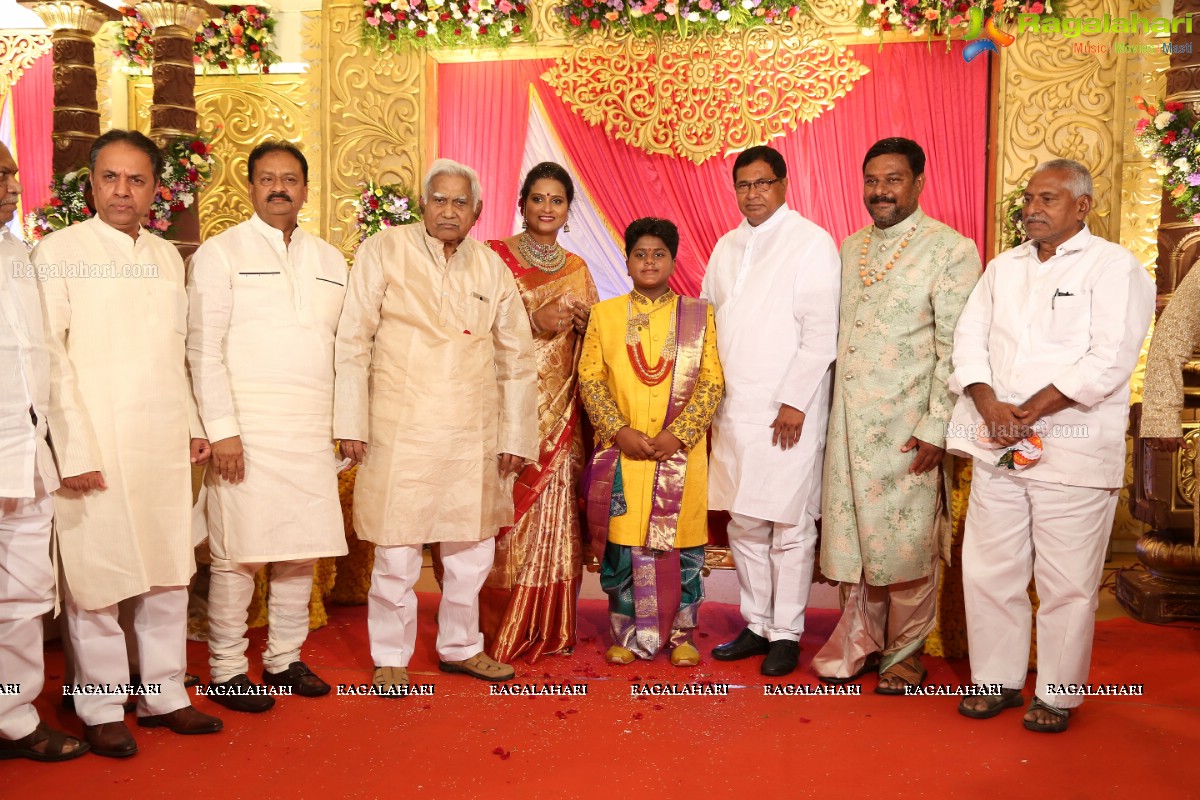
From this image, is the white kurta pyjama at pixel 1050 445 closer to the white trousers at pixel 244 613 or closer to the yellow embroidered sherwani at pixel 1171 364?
the yellow embroidered sherwani at pixel 1171 364

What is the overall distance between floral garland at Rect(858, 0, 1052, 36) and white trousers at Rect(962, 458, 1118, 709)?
3.78 m

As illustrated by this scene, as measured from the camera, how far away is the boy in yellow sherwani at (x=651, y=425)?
134 inches

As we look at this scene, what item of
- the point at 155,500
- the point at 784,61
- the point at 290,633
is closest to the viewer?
the point at 155,500

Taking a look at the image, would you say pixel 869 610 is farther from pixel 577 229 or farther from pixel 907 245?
pixel 577 229

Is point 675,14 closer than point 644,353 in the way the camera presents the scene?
No

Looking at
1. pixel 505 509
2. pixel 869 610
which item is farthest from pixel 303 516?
pixel 869 610

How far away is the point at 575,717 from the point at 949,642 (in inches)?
58.1

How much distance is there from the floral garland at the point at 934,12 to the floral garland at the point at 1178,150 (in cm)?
131

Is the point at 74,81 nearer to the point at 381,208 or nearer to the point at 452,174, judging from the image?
the point at 381,208

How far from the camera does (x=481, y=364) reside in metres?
3.21

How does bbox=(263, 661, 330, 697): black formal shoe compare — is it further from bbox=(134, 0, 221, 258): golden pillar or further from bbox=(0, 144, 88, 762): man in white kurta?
bbox=(134, 0, 221, 258): golden pillar

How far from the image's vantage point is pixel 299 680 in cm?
315

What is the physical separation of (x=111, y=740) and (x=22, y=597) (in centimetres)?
45

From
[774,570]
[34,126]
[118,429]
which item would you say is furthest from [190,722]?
[34,126]
